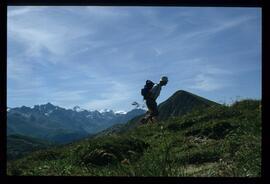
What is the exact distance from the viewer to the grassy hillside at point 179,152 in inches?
298

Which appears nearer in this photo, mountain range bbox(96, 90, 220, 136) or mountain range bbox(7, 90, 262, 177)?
mountain range bbox(7, 90, 262, 177)

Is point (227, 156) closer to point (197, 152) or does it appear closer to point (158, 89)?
point (197, 152)

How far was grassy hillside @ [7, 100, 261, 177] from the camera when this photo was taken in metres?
7.56

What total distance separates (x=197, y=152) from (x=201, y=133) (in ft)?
8.93

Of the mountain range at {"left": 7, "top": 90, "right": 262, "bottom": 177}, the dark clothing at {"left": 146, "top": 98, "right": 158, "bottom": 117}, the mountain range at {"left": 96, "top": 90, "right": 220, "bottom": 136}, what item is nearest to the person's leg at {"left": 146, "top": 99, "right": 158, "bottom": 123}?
the dark clothing at {"left": 146, "top": 98, "right": 158, "bottom": 117}

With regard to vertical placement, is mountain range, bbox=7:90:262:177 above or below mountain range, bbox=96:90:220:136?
below

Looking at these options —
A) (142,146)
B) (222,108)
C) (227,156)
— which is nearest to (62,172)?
(142,146)

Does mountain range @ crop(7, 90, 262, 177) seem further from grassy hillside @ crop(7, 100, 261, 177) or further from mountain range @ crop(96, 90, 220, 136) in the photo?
mountain range @ crop(96, 90, 220, 136)

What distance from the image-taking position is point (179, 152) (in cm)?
1109

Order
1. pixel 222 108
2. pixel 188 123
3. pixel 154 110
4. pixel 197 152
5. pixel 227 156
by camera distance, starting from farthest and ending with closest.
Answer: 1. pixel 154 110
2. pixel 222 108
3. pixel 188 123
4. pixel 197 152
5. pixel 227 156

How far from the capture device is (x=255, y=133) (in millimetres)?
11977

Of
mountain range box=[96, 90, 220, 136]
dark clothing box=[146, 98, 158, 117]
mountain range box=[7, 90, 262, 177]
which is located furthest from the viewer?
mountain range box=[96, 90, 220, 136]

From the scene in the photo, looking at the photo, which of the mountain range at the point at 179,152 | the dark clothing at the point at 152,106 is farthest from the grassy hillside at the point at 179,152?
the dark clothing at the point at 152,106

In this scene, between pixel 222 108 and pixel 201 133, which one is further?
pixel 222 108
